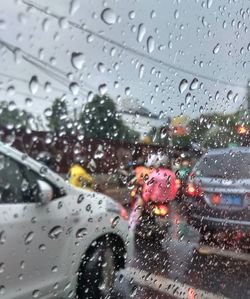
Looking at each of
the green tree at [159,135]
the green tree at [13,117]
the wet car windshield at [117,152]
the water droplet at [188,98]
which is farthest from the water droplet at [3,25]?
the water droplet at [188,98]

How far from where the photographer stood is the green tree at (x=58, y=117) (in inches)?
47.8

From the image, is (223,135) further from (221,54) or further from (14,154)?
(14,154)

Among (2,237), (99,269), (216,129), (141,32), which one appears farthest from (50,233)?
(216,129)

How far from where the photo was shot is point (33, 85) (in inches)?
46.0

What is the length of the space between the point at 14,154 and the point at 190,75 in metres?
1.04

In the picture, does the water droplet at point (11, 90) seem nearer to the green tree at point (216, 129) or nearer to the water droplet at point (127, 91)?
the water droplet at point (127, 91)

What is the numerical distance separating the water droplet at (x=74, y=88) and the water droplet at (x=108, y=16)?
0.79ft

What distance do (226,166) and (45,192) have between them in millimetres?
1220

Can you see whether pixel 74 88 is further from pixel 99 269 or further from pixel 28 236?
pixel 99 269

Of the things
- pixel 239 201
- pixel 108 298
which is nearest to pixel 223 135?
pixel 239 201

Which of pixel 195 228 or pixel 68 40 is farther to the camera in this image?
pixel 195 228

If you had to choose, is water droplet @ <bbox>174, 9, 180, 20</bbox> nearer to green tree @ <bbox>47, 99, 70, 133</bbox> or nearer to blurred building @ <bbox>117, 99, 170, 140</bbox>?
blurred building @ <bbox>117, 99, 170, 140</bbox>

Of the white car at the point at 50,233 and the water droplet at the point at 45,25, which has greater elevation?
the water droplet at the point at 45,25

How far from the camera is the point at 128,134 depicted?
1512 millimetres
